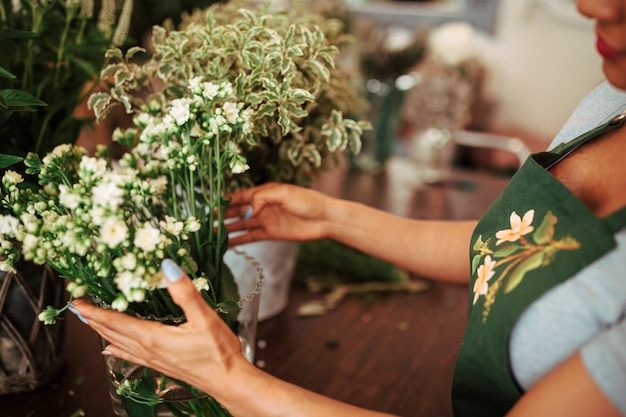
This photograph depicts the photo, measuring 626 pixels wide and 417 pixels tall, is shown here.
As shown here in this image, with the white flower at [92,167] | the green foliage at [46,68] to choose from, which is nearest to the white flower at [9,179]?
the white flower at [92,167]

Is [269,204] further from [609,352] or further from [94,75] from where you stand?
[609,352]

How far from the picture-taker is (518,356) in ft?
2.40

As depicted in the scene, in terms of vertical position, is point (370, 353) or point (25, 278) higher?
point (25, 278)

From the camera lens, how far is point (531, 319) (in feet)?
2.35

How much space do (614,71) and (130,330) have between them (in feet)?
2.14

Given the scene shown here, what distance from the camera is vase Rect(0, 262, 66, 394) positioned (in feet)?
3.02

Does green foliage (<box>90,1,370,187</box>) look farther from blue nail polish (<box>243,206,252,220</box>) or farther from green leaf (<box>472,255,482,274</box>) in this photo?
green leaf (<box>472,255,482,274</box>)

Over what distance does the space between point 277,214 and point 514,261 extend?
1.60 feet

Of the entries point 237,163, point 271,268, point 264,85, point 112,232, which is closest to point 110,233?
point 112,232

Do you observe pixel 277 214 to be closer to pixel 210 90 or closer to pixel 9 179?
pixel 210 90

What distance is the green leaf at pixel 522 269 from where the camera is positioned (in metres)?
0.74

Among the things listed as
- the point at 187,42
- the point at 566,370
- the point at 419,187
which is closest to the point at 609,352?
the point at 566,370

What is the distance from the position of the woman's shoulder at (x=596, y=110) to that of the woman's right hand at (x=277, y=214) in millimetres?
430

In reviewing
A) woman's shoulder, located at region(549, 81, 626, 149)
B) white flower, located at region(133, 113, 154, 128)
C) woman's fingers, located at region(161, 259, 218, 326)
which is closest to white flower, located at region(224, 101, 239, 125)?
white flower, located at region(133, 113, 154, 128)
